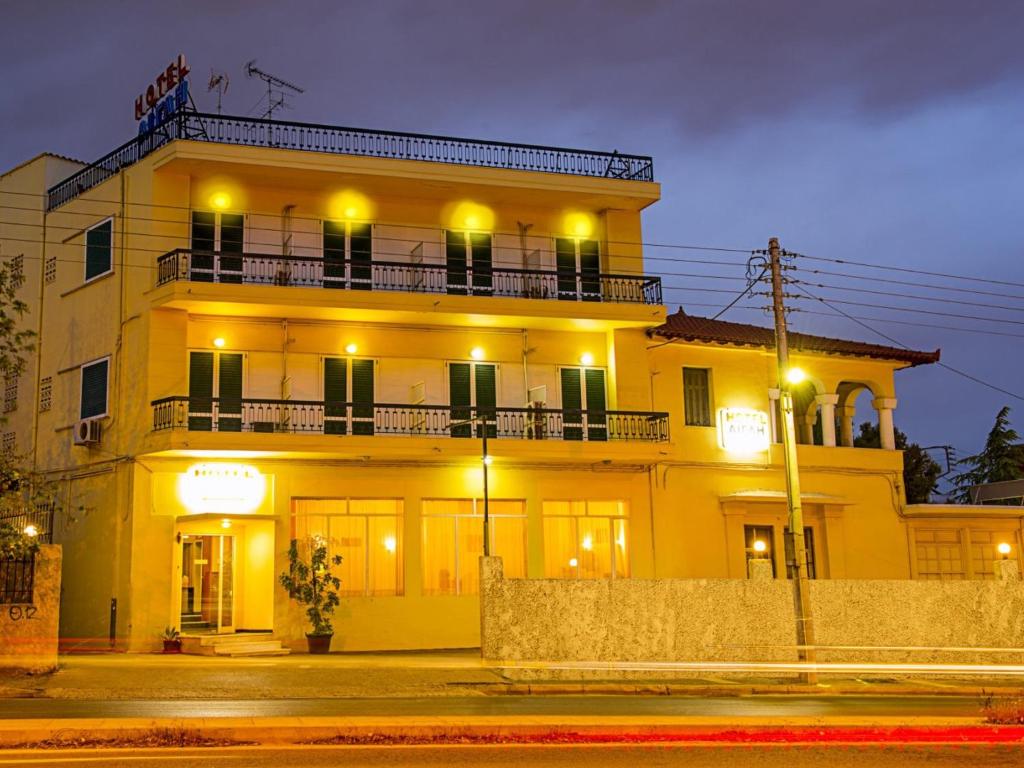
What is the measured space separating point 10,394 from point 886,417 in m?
25.3

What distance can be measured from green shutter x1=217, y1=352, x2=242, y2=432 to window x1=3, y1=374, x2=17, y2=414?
7.55 m

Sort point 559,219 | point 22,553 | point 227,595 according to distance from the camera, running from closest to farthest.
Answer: point 22,553, point 227,595, point 559,219

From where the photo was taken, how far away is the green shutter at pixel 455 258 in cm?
3084

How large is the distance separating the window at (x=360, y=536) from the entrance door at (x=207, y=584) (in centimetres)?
197

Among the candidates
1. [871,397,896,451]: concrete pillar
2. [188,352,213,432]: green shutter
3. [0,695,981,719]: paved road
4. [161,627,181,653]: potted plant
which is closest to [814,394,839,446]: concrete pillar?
[871,397,896,451]: concrete pillar

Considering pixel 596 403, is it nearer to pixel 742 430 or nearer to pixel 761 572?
pixel 742 430

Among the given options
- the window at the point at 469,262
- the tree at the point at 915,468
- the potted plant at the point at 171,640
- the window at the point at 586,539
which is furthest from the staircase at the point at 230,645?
the tree at the point at 915,468

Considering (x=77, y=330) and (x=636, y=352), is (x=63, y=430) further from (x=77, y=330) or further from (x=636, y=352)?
(x=636, y=352)

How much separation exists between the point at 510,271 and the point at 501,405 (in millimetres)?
3518

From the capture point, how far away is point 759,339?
110ft

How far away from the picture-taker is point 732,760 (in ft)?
38.7

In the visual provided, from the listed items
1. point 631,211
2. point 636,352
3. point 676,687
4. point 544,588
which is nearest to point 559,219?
point 631,211

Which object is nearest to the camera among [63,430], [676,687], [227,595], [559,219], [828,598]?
[676,687]

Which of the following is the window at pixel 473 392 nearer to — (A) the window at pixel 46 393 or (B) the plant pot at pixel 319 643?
(B) the plant pot at pixel 319 643
